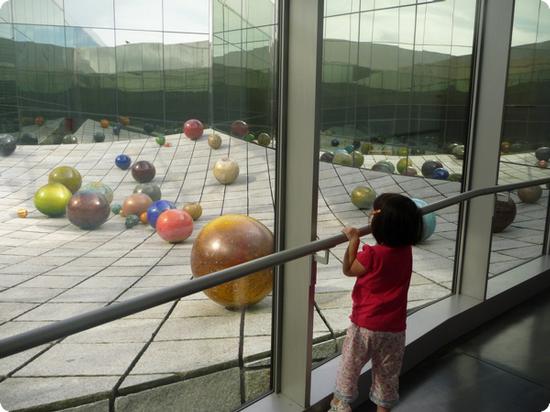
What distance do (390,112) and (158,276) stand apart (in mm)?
2842

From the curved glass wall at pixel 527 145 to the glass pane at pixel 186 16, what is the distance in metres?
2.35

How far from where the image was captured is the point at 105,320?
915mm

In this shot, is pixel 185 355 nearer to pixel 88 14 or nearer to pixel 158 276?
pixel 158 276

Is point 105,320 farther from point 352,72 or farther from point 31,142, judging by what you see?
point 352,72

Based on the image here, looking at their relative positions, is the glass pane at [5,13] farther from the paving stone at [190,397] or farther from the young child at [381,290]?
the young child at [381,290]

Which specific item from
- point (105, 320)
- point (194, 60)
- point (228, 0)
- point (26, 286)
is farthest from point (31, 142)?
point (105, 320)

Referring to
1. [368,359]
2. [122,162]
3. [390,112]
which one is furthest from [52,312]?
[390,112]

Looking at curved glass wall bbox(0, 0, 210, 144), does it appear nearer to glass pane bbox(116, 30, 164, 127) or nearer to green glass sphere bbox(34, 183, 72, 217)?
glass pane bbox(116, 30, 164, 127)

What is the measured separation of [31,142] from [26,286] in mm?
1218

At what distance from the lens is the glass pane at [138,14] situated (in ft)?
15.4

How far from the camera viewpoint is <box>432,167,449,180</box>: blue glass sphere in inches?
196

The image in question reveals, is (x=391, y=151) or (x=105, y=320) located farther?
(x=391, y=151)

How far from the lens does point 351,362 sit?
58.4 inches

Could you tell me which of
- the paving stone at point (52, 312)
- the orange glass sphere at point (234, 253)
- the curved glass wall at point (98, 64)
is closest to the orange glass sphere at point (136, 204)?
the curved glass wall at point (98, 64)
